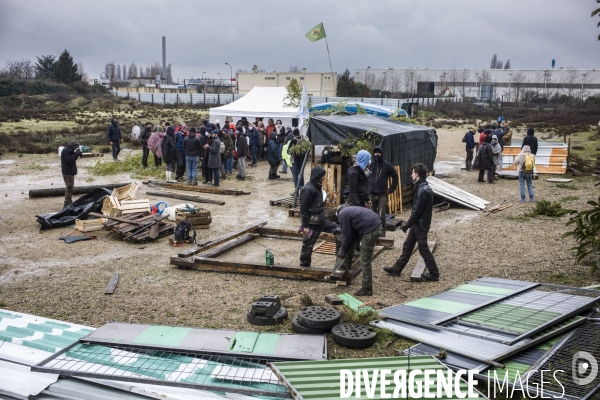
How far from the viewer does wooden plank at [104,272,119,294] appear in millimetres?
8181

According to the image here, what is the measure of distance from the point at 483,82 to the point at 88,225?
78881 millimetres

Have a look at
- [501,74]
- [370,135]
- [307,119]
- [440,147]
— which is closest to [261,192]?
[307,119]

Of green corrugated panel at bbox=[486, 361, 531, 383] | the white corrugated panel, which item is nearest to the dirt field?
green corrugated panel at bbox=[486, 361, 531, 383]

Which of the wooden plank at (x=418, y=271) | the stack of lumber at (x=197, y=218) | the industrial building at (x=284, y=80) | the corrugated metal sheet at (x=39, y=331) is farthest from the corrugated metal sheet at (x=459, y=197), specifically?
the industrial building at (x=284, y=80)

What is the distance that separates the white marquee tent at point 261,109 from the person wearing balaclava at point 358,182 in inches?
562

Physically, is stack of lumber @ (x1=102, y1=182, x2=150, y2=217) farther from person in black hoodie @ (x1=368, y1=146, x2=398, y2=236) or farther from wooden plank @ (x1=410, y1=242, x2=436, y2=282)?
wooden plank @ (x1=410, y1=242, x2=436, y2=282)

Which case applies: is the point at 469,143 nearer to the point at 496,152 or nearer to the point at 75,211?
the point at 496,152

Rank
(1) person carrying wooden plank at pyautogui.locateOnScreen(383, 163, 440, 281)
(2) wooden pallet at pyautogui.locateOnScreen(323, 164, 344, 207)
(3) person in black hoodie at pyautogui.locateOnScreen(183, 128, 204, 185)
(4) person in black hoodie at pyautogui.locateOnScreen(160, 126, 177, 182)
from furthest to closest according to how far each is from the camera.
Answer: (4) person in black hoodie at pyautogui.locateOnScreen(160, 126, 177, 182), (3) person in black hoodie at pyautogui.locateOnScreen(183, 128, 204, 185), (2) wooden pallet at pyautogui.locateOnScreen(323, 164, 344, 207), (1) person carrying wooden plank at pyautogui.locateOnScreen(383, 163, 440, 281)

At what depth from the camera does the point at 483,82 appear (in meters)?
80.9

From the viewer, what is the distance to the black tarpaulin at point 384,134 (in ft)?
45.0

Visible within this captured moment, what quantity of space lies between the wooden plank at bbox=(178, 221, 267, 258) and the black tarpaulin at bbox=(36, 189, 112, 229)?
372 cm

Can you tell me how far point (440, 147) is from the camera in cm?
2956

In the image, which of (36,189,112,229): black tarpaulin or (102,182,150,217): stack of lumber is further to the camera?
(102,182,150,217): stack of lumber

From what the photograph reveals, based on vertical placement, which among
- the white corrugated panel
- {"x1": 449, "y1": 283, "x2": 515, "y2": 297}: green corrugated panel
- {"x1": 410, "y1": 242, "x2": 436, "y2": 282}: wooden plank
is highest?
{"x1": 449, "y1": 283, "x2": 515, "y2": 297}: green corrugated panel
